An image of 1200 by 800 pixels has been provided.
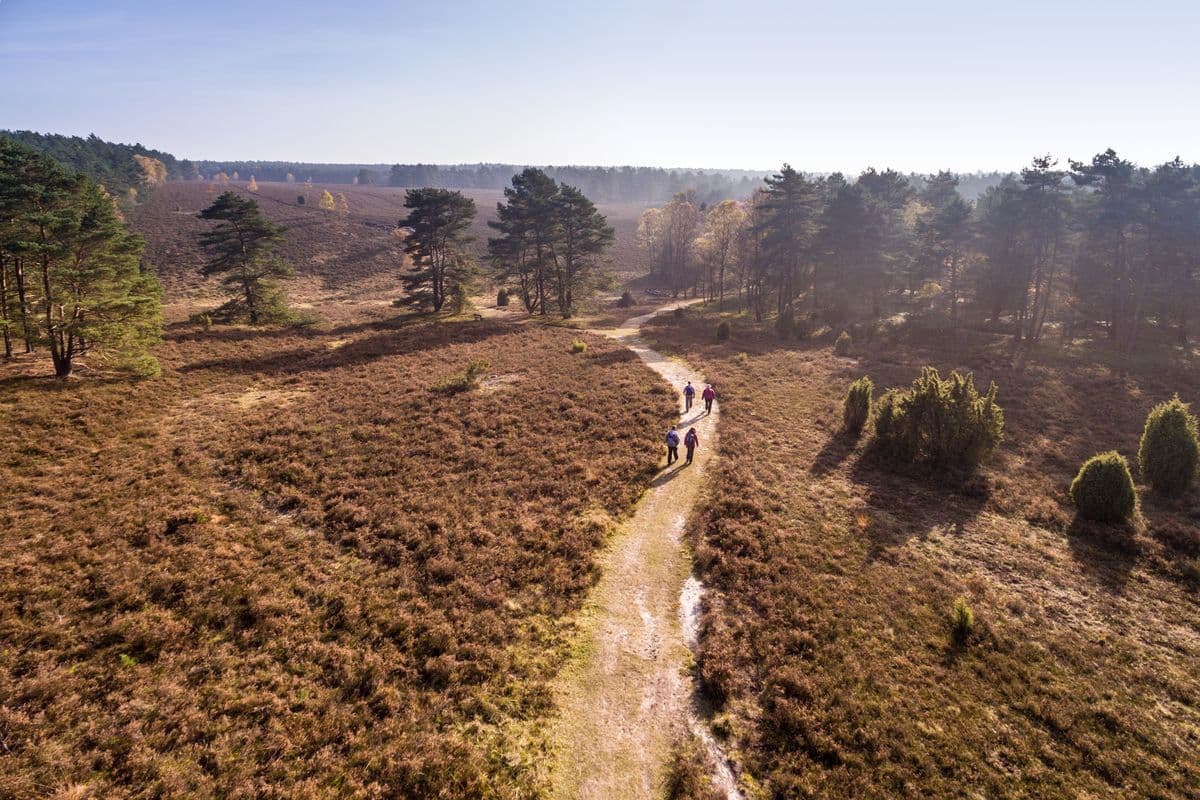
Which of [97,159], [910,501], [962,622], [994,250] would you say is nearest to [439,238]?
[910,501]

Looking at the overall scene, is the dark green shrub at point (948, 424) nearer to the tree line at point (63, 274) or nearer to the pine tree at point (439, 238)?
the tree line at point (63, 274)

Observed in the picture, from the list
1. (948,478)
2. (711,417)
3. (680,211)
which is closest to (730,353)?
(711,417)

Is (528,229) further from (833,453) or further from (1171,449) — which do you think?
(1171,449)

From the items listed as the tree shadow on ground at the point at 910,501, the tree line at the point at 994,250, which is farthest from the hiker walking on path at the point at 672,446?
the tree line at the point at 994,250

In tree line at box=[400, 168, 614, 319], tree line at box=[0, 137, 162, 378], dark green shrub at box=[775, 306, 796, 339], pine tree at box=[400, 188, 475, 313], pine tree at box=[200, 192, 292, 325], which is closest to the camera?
tree line at box=[0, 137, 162, 378]

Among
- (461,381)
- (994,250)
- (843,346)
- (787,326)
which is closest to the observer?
(461,381)

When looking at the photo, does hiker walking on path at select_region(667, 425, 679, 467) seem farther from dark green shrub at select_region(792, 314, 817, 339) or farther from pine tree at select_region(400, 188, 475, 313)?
pine tree at select_region(400, 188, 475, 313)

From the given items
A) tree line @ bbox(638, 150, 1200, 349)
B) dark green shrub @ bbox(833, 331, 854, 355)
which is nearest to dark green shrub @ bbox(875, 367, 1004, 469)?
dark green shrub @ bbox(833, 331, 854, 355)
